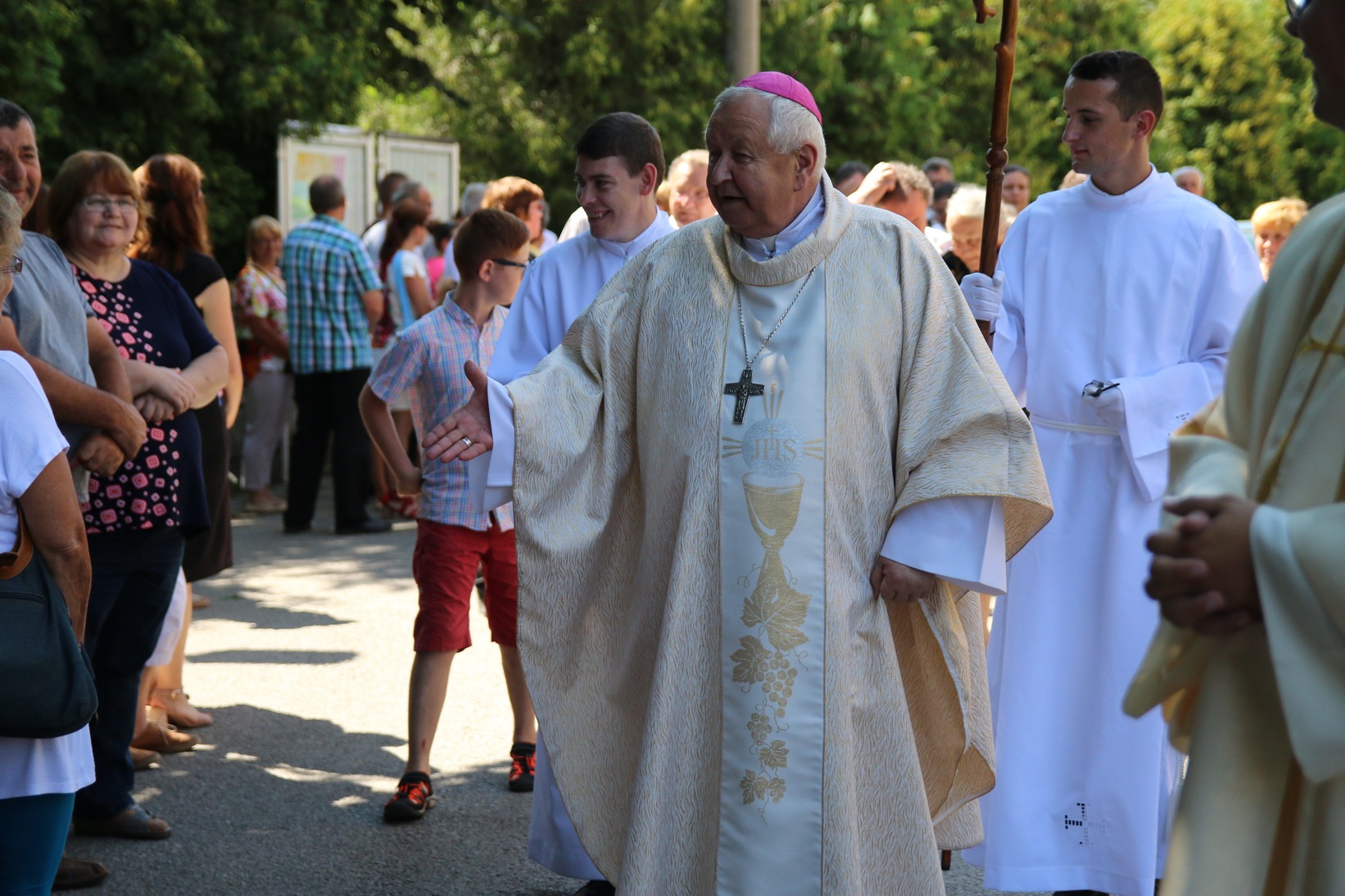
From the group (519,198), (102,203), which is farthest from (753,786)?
(519,198)

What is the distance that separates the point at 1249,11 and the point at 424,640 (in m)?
28.1

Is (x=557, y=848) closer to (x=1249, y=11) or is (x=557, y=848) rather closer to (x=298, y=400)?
(x=298, y=400)

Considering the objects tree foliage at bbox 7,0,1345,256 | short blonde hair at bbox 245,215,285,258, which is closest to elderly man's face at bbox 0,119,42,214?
tree foliage at bbox 7,0,1345,256

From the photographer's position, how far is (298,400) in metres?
10.5

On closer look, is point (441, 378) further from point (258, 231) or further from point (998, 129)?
point (258, 231)

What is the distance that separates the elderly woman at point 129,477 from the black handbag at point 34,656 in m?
1.23

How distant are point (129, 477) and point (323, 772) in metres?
1.48

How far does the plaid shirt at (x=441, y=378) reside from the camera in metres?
5.15

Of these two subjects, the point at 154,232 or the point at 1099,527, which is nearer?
the point at 1099,527

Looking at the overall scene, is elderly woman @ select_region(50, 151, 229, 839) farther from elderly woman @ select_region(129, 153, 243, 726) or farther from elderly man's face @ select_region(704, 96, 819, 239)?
elderly man's face @ select_region(704, 96, 819, 239)

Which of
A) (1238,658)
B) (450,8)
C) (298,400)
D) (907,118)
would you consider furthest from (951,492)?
(907,118)

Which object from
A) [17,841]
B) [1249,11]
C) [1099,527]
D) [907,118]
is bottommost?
[17,841]

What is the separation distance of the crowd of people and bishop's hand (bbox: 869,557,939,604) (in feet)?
0.04

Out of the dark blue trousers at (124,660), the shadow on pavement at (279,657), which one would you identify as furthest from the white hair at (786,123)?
the shadow on pavement at (279,657)
